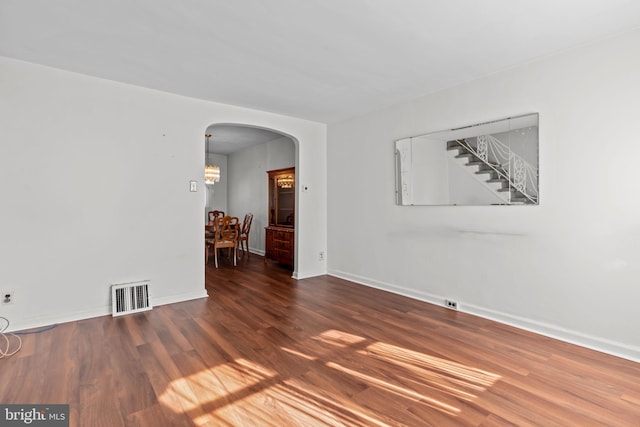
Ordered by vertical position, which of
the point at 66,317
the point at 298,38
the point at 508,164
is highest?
the point at 298,38

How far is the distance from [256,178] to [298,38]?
211 inches

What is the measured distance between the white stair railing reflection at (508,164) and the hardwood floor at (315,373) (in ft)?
4.56

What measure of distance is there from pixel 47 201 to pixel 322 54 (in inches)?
121

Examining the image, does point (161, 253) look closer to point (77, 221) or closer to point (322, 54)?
point (77, 221)

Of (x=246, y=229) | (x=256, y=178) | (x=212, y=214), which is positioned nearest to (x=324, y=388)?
(x=246, y=229)

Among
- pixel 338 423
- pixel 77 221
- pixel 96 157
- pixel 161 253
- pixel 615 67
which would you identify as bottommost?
pixel 338 423

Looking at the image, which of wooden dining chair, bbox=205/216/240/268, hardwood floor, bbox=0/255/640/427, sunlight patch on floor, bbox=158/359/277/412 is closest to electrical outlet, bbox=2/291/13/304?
hardwood floor, bbox=0/255/640/427

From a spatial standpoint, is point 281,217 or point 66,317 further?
point 281,217

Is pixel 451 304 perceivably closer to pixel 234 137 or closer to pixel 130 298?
pixel 130 298

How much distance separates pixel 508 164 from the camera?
10.8 ft

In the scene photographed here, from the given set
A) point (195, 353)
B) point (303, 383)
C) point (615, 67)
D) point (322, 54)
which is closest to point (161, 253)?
point (195, 353)

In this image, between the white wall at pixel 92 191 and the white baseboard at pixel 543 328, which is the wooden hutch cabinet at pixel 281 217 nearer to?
the white wall at pixel 92 191

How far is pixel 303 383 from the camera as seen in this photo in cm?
220

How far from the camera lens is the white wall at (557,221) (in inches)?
104
